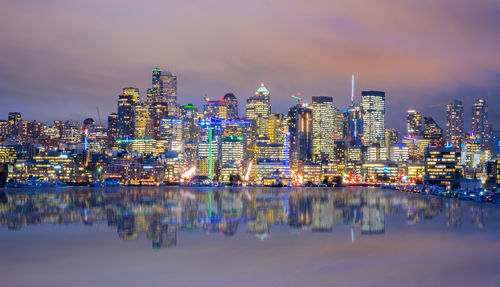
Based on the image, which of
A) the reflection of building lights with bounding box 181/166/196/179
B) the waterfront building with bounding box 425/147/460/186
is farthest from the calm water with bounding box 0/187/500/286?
the reflection of building lights with bounding box 181/166/196/179

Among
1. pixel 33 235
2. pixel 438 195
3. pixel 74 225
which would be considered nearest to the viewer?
pixel 33 235

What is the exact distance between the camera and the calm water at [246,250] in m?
23.3

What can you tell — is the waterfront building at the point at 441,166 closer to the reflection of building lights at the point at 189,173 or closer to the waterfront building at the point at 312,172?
the waterfront building at the point at 312,172

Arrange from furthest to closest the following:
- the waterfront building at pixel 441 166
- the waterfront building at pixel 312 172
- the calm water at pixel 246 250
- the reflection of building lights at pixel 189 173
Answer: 1. the reflection of building lights at pixel 189 173
2. the waterfront building at pixel 312 172
3. the waterfront building at pixel 441 166
4. the calm water at pixel 246 250

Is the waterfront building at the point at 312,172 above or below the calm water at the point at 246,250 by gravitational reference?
above

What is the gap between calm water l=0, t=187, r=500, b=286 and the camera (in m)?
23.3

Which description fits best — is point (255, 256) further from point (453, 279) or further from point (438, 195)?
point (438, 195)

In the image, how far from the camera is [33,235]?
36.3 metres

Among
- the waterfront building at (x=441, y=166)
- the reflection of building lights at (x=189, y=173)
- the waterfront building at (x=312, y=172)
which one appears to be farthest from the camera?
the reflection of building lights at (x=189, y=173)

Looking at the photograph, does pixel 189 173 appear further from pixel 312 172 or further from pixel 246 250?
pixel 246 250

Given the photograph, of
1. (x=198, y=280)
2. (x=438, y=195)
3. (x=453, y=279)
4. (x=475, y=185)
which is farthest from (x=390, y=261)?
(x=475, y=185)

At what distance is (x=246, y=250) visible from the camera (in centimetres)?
2988

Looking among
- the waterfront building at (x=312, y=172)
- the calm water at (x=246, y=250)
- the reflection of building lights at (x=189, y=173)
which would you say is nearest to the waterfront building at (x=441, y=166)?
the waterfront building at (x=312, y=172)

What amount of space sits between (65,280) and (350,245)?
15.4m
